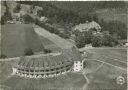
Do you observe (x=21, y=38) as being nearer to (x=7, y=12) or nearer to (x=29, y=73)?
(x=29, y=73)

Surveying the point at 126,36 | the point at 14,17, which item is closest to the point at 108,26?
the point at 126,36

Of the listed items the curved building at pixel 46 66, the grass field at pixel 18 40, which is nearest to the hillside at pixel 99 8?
the grass field at pixel 18 40

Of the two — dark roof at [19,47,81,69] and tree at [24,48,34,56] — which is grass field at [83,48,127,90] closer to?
dark roof at [19,47,81,69]

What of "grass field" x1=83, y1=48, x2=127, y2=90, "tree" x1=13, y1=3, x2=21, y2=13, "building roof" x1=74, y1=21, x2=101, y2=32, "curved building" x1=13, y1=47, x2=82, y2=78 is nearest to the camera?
"grass field" x1=83, y1=48, x2=127, y2=90

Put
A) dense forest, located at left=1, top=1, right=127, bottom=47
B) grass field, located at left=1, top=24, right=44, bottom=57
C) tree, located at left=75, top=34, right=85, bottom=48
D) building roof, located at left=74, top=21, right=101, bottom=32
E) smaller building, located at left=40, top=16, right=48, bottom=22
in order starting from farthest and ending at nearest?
smaller building, located at left=40, top=16, right=48, bottom=22
building roof, located at left=74, top=21, right=101, bottom=32
dense forest, located at left=1, top=1, right=127, bottom=47
tree, located at left=75, top=34, right=85, bottom=48
grass field, located at left=1, top=24, right=44, bottom=57

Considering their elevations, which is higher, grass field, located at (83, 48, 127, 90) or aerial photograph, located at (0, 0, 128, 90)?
aerial photograph, located at (0, 0, 128, 90)

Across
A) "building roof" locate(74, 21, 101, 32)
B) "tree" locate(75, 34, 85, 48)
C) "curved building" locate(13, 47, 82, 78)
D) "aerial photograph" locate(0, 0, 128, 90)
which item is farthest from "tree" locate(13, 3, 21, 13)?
"curved building" locate(13, 47, 82, 78)

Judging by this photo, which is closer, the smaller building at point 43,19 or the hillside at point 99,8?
the smaller building at point 43,19

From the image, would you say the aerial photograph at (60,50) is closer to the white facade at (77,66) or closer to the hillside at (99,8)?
the white facade at (77,66)
